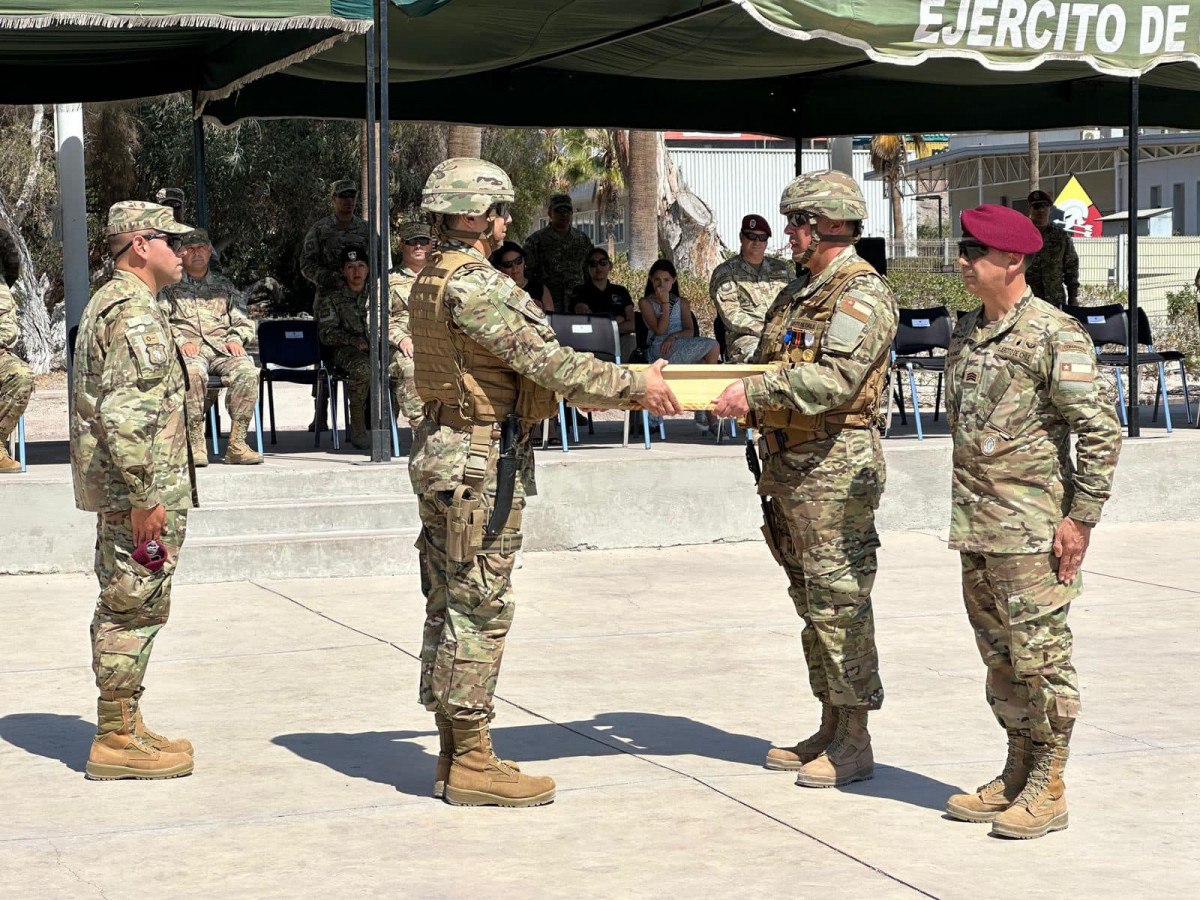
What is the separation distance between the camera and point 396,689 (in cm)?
678

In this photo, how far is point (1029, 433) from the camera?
15.9 ft

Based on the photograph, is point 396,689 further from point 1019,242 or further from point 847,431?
point 1019,242

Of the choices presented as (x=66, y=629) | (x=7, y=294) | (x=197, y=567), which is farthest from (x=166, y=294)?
(x=66, y=629)

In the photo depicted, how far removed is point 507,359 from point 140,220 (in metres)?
1.45

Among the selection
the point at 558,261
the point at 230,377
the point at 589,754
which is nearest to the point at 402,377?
the point at 230,377

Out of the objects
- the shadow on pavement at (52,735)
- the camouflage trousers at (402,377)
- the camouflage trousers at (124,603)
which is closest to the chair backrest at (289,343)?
the camouflage trousers at (402,377)

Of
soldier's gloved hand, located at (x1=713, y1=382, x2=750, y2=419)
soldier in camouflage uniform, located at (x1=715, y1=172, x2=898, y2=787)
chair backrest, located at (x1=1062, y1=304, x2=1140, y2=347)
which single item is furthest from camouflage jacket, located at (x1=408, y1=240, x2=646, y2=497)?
chair backrest, located at (x1=1062, y1=304, x2=1140, y2=347)

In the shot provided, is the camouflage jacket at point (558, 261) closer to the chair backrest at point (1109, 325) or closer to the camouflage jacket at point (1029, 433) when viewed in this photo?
the chair backrest at point (1109, 325)

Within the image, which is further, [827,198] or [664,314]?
[664,314]

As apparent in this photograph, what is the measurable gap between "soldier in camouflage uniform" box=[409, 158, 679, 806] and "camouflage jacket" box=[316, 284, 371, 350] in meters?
6.67

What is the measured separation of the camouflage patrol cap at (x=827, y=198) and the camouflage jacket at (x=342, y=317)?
22.2 ft

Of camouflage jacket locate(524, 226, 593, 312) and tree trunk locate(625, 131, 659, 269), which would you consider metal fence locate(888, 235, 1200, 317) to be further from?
camouflage jacket locate(524, 226, 593, 312)

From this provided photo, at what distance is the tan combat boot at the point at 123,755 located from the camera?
5.55 metres

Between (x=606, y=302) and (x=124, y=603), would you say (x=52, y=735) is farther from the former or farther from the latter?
(x=606, y=302)
